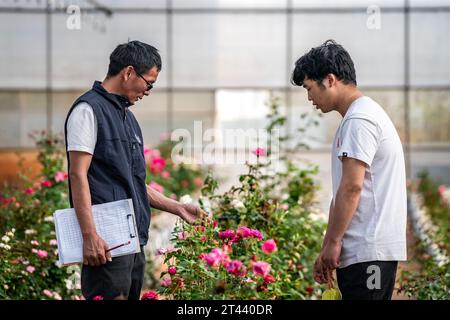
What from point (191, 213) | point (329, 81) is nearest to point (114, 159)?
point (191, 213)

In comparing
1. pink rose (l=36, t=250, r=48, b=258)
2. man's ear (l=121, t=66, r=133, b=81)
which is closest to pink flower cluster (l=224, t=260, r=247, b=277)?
man's ear (l=121, t=66, r=133, b=81)

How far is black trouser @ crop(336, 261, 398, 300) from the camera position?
2438mm

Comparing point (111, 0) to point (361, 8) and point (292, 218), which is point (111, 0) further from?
point (292, 218)

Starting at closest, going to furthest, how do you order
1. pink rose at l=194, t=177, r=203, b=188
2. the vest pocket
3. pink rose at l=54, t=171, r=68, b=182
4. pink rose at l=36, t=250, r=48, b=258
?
1. the vest pocket
2. pink rose at l=36, t=250, r=48, b=258
3. pink rose at l=54, t=171, r=68, b=182
4. pink rose at l=194, t=177, r=203, b=188

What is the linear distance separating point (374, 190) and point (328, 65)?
1.19ft

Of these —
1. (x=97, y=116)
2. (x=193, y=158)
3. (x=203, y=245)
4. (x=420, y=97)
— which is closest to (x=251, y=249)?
(x=203, y=245)

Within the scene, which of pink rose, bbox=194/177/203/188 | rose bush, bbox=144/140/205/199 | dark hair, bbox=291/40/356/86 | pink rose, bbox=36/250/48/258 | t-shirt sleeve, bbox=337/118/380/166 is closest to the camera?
t-shirt sleeve, bbox=337/118/380/166

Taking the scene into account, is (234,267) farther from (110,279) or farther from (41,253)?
(41,253)

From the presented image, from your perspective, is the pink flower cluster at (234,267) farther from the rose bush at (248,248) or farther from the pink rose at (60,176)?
the pink rose at (60,176)

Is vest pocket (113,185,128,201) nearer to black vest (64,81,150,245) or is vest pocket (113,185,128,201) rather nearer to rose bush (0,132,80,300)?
black vest (64,81,150,245)

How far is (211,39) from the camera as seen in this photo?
9766mm

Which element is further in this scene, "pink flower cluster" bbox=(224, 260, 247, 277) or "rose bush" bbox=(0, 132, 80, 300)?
"rose bush" bbox=(0, 132, 80, 300)

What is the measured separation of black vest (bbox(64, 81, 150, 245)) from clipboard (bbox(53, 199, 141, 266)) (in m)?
0.05

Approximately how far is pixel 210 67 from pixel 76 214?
7.31 m
